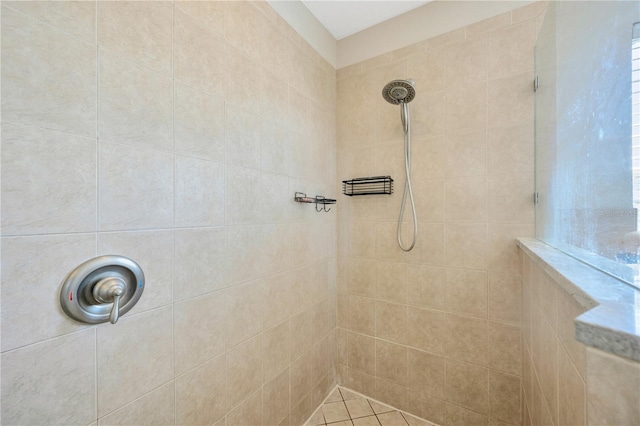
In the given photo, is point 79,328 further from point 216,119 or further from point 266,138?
point 266,138

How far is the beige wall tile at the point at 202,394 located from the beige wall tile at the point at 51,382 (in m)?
0.26

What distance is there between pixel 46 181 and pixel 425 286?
1681 mm

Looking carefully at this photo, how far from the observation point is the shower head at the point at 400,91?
1.30 m

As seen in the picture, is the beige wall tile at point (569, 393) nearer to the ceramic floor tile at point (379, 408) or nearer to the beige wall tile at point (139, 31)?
the ceramic floor tile at point (379, 408)

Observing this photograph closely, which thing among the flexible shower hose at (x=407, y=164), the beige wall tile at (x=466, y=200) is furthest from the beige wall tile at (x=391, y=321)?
the beige wall tile at (x=466, y=200)

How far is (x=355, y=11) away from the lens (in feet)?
5.16

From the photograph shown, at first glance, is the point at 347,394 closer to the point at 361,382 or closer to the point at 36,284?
the point at 361,382

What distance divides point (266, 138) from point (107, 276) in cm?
85

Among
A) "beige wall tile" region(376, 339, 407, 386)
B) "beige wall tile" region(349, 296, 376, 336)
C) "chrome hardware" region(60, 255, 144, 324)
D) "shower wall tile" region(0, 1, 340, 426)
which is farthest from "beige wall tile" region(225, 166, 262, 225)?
"beige wall tile" region(376, 339, 407, 386)

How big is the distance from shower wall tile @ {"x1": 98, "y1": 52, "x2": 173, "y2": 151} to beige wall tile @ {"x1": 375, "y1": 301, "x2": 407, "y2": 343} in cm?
150

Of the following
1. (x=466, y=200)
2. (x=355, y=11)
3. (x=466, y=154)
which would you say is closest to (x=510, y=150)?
(x=466, y=154)

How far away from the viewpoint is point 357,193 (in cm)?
173

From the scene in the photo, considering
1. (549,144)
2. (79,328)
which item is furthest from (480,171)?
(79,328)

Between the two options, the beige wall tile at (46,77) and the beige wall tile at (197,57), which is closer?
the beige wall tile at (46,77)
